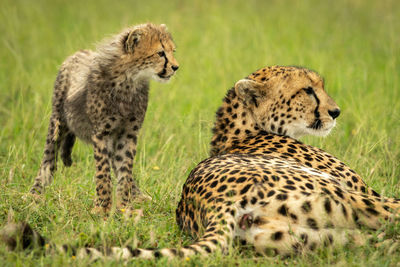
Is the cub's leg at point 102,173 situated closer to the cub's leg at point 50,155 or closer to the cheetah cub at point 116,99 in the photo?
the cheetah cub at point 116,99

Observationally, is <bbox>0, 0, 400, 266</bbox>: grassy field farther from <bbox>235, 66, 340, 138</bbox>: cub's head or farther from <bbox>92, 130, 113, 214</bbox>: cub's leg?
<bbox>235, 66, 340, 138</bbox>: cub's head

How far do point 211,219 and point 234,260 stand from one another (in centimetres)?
27

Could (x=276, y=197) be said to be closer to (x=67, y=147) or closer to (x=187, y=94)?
(x=67, y=147)

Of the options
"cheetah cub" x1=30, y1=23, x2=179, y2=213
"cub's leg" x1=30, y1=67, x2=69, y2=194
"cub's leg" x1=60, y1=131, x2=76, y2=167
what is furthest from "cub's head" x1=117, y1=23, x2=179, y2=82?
"cub's leg" x1=60, y1=131, x2=76, y2=167

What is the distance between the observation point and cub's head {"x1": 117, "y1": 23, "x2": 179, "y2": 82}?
445 cm

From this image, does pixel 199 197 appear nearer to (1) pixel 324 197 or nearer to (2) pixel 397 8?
(1) pixel 324 197

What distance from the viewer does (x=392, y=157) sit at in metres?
4.95

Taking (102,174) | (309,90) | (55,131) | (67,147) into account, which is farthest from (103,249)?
(67,147)

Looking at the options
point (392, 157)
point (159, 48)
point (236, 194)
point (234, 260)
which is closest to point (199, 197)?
point (236, 194)

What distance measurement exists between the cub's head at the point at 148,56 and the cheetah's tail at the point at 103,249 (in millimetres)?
1879

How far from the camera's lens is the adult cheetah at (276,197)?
9.55 feet

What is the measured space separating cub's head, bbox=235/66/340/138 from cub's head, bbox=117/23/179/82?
59 cm

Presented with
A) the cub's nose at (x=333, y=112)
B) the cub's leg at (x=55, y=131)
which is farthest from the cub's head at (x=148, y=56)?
the cub's nose at (x=333, y=112)

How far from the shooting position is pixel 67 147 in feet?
16.8
